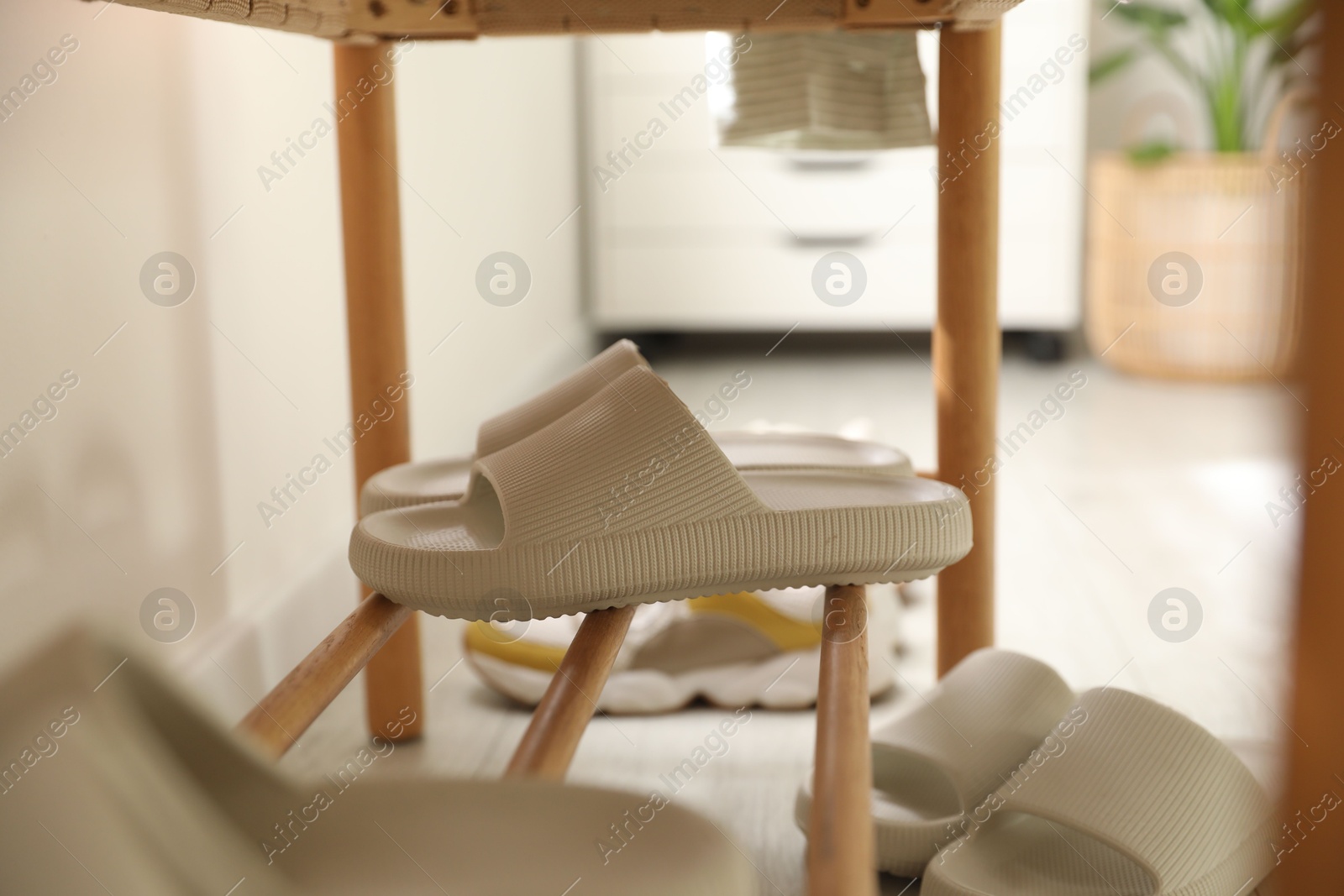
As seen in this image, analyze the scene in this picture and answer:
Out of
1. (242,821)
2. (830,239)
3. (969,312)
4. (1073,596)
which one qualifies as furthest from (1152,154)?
(242,821)

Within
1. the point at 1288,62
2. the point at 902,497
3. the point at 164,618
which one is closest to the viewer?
the point at 902,497

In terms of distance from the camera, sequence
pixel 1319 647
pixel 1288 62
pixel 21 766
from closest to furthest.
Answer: pixel 21 766 → pixel 1319 647 → pixel 1288 62

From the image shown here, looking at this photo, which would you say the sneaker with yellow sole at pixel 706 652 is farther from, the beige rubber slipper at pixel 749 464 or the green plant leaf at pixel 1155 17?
the green plant leaf at pixel 1155 17

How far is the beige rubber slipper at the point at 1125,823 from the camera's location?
573 mm

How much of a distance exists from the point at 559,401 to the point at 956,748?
0.29 m

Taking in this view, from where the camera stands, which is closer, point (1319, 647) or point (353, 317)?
point (1319, 647)

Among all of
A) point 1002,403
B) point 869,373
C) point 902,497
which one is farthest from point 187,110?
point 869,373

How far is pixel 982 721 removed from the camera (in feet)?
2.24

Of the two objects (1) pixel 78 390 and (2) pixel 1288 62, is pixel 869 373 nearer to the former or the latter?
(2) pixel 1288 62

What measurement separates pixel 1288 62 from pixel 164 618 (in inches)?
89.5

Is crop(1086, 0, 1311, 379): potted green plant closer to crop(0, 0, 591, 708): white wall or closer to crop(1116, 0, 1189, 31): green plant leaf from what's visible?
crop(1116, 0, 1189, 31): green plant leaf

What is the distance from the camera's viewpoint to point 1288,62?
2.27m

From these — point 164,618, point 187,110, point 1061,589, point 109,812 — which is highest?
point 187,110

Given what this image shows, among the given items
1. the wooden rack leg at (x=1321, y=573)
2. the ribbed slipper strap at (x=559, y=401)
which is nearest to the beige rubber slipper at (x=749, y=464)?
the ribbed slipper strap at (x=559, y=401)
